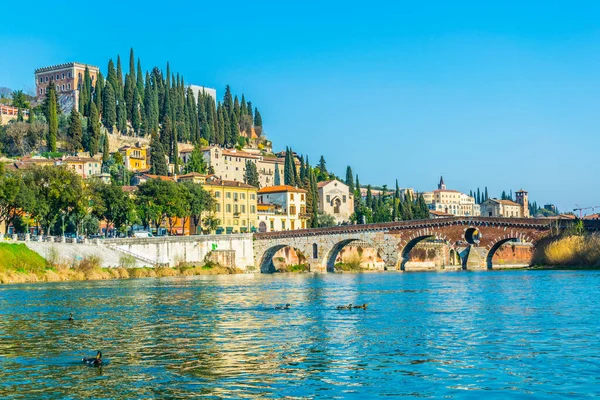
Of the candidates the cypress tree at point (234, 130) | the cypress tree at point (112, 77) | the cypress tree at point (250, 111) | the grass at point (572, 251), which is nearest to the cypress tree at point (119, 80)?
the cypress tree at point (112, 77)

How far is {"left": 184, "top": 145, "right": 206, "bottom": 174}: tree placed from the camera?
130 metres

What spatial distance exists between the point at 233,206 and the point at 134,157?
108 ft

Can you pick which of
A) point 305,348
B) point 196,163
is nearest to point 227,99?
point 196,163

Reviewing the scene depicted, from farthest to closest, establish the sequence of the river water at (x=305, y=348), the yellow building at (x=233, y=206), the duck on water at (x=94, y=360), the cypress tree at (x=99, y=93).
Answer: the cypress tree at (x=99, y=93) < the yellow building at (x=233, y=206) < the duck on water at (x=94, y=360) < the river water at (x=305, y=348)

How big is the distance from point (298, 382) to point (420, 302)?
21332 millimetres

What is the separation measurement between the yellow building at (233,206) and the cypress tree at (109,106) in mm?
33428

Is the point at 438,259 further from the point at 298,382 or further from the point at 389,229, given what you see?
the point at 298,382

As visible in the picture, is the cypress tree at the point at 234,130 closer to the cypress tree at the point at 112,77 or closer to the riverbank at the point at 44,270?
the cypress tree at the point at 112,77

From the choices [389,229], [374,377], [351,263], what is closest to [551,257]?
[389,229]

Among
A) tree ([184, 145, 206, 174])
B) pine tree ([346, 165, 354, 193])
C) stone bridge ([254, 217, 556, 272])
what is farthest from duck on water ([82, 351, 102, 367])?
pine tree ([346, 165, 354, 193])

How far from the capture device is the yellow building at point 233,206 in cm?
10956

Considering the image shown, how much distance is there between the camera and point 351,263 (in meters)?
101

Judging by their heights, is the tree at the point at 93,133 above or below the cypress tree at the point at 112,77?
below

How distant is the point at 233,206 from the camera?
112750 mm
